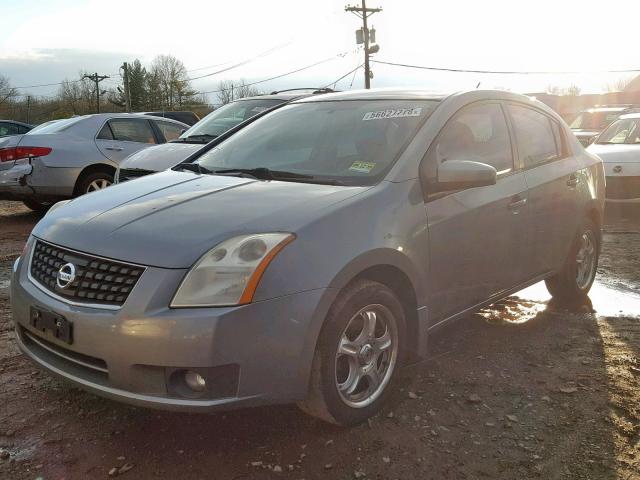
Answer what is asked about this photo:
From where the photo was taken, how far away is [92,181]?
29.3 feet

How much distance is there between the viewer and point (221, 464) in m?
2.61

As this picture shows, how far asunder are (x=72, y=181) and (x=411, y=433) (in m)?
7.22

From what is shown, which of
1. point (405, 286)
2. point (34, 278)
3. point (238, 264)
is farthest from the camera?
point (405, 286)

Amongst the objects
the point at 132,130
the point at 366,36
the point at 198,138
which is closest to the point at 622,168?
the point at 198,138

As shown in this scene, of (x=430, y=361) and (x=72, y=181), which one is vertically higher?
(x=72, y=181)

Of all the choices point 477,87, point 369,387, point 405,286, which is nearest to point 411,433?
point 369,387

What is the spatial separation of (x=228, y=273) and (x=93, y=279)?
583 mm

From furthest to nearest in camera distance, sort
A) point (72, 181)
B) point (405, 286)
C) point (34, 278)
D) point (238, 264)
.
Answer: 1. point (72, 181)
2. point (405, 286)
3. point (34, 278)
4. point (238, 264)

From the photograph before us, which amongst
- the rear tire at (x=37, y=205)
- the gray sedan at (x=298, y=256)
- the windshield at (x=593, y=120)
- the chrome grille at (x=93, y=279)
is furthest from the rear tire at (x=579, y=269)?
the windshield at (x=593, y=120)

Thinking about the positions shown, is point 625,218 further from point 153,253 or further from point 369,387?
point 153,253

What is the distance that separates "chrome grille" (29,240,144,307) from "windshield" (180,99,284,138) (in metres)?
5.12

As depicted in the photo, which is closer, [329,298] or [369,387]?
[329,298]

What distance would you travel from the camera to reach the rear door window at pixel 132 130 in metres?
9.32

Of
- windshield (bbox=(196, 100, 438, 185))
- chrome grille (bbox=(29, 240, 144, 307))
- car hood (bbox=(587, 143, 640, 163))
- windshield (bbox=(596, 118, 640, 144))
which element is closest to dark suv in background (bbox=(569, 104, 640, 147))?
windshield (bbox=(596, 118, 640, 144))
